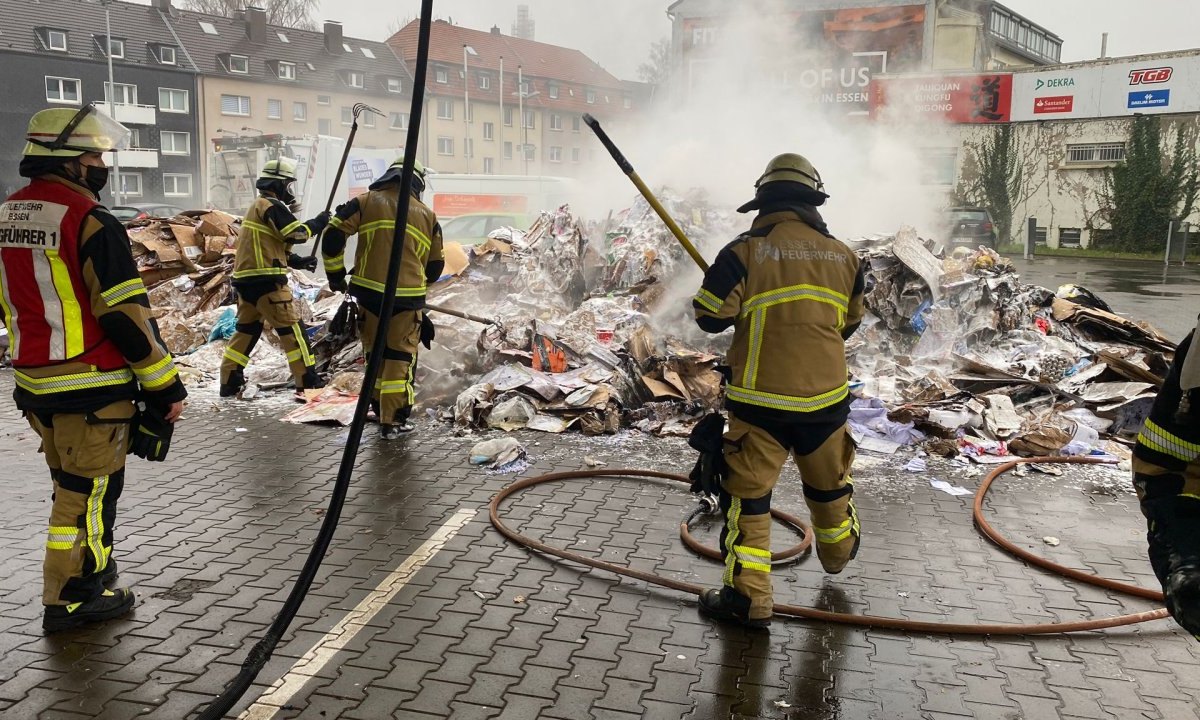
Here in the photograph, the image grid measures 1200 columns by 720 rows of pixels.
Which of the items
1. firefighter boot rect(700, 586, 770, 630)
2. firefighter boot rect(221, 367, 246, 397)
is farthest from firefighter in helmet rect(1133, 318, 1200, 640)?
firefighter boot rect(221, 367, 246, 397)

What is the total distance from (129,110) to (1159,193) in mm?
40722

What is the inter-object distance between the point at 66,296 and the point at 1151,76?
105 feet

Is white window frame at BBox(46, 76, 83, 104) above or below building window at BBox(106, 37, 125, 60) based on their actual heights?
below

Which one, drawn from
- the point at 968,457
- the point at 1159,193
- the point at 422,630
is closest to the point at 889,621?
the point at 422,630

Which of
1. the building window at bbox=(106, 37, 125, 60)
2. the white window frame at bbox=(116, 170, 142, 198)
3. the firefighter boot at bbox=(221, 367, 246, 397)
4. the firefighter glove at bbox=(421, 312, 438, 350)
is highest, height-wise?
the building window at bbox=(106, 37, 125, 60)

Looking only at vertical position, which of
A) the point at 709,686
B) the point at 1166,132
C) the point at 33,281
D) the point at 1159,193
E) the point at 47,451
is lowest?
the point at 709,686

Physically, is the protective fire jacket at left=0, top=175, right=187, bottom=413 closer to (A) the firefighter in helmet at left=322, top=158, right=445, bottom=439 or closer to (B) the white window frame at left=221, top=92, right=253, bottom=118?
(A) the firefighter in helmet at left=322, top=158, right=445, bottom=439

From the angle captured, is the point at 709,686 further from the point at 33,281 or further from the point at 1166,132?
the point at 1166,132

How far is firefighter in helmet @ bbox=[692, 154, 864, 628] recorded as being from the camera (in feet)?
12.0

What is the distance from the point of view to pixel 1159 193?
28156 mm

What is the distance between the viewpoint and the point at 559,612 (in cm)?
381

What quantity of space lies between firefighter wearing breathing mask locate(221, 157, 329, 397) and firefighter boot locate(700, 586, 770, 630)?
194 inches

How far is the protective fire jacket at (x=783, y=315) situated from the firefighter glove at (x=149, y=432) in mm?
Answer: 2316

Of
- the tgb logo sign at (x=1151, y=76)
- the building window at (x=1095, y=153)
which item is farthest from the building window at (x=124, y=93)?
the tgb logo sign at (x=1151, y=76)
